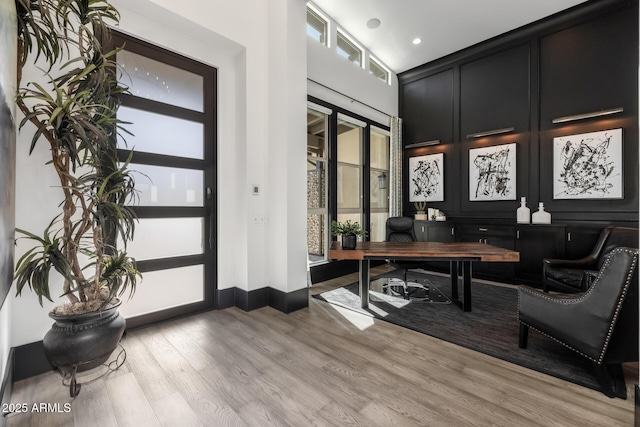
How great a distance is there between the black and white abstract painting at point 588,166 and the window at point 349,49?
3505 millimetres

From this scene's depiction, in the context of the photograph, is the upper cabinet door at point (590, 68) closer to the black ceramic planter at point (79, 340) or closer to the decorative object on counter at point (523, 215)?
the decorative object on counter at point (523, 215)

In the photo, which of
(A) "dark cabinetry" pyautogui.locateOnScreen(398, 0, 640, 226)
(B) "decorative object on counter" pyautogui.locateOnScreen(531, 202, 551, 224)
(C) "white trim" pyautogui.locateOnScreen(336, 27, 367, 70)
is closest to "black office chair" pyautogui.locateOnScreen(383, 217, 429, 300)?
(A) "dark cabinetry" pyautogui.locateOnScreen(398, 0, 640, 226)

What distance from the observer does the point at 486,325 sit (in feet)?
9.00

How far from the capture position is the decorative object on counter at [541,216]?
403 cm

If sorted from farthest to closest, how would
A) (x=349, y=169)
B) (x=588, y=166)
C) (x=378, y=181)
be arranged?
(x=378, y=181) < (x=349, y=169) < (x=588, y=166)

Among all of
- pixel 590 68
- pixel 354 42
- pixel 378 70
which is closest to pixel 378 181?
pixel 378 70

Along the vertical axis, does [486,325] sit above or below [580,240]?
below

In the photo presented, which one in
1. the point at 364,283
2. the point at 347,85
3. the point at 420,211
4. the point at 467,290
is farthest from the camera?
the point at 420,211

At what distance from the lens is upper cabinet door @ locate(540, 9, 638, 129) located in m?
3.61

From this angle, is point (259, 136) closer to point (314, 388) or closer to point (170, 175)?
point (170, 175)

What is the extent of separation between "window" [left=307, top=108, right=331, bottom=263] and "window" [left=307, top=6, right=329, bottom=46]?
1.17 metres

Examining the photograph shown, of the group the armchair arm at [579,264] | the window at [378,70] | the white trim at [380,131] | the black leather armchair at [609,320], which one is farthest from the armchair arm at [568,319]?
the window at [378,70]

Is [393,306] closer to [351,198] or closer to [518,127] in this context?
[351,198]

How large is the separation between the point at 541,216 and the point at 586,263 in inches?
36.3
